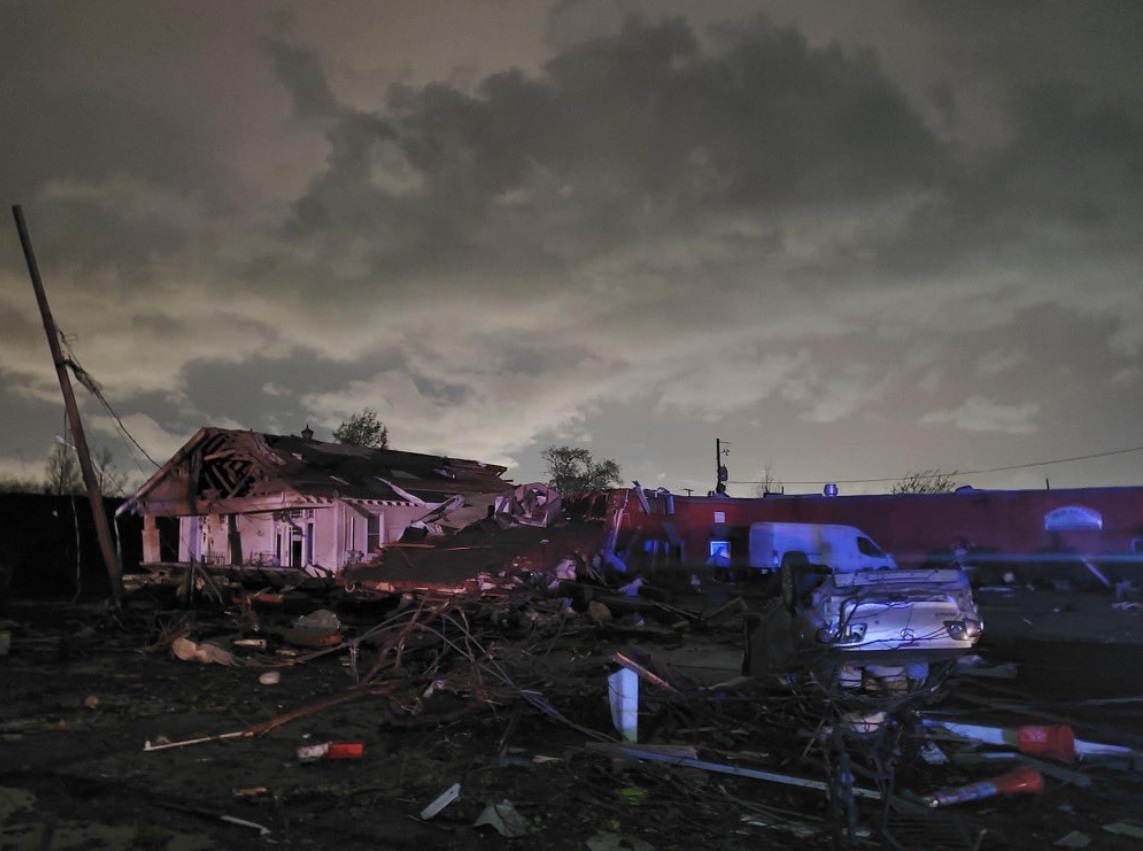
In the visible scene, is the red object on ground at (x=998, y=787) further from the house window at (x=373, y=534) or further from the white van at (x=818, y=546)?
the house window at (x=373, y=534)

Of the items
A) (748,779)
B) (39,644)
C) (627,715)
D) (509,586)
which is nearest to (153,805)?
(627,715)

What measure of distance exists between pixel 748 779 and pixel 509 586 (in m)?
13.4

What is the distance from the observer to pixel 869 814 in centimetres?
514

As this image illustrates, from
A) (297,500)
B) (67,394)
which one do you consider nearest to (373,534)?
(297,500)

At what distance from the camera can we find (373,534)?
2483 centimetres

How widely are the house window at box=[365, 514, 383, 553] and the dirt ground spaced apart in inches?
473

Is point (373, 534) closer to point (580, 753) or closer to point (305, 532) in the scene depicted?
point (305, 532)

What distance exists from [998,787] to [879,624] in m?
3.20

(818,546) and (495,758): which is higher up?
(818,546)

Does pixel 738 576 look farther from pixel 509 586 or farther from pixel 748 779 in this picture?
pixel 748 779

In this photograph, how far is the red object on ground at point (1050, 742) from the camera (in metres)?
6.18

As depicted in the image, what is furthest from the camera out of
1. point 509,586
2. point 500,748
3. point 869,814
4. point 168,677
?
point 509,586

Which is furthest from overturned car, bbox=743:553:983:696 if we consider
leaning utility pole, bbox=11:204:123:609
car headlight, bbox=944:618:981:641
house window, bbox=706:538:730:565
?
house window, bbox=706:538:730:565

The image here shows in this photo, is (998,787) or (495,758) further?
(495,758)
